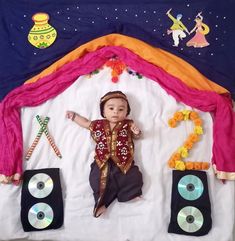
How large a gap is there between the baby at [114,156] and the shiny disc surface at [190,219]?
184mm

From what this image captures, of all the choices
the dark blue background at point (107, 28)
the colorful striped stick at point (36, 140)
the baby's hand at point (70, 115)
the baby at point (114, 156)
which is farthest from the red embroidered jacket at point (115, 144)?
the dark blue background at point (107, 28)

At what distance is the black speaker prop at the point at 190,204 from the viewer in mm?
1414

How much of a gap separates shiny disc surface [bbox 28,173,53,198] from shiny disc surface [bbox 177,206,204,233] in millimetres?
526

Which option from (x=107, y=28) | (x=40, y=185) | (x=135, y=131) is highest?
(x=107, y=28)

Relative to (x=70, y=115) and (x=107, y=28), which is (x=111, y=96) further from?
(x=107, y=28)

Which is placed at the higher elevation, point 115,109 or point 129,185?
point 115,109

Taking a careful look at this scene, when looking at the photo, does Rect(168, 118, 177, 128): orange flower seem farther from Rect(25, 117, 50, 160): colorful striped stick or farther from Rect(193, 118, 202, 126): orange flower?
Rect(25, 117, 50, 160): colorful striped stick

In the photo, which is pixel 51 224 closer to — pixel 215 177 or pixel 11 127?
pixel 11 127

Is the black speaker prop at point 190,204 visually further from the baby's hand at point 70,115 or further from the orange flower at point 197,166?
the baby's hand at point 70,115

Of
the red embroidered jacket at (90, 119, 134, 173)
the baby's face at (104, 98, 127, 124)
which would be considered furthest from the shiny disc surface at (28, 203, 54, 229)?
the baby's face at (104, 98, 127, 124)

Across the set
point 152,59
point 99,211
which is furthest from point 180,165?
point 152,59

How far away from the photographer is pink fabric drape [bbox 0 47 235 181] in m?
1.47

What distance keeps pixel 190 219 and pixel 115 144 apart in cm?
41

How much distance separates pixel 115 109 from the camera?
4.76 ft
